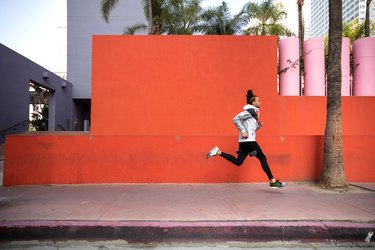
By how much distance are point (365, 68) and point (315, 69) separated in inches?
53.5

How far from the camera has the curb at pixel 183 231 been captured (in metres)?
4.07

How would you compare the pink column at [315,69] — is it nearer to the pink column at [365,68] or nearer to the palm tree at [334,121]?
the pink column at [365,68]

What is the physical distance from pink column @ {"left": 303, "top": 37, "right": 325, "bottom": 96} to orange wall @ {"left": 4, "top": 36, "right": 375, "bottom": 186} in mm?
772

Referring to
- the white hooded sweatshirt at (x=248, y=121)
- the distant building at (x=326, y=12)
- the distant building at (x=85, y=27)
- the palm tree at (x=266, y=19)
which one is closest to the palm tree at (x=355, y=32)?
the palm tree at (x=266, y=19)

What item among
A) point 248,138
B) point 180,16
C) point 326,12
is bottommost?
point 248,138

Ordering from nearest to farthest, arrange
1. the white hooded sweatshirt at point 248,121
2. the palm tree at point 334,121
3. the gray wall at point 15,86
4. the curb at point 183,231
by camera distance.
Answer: the curb at point 183,231 → the white hooded sweatshirt at point 248,121 → the palm tree at point 334,121 → the gray wall at point 15,86

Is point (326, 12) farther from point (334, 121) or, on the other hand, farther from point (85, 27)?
point (334, 121)

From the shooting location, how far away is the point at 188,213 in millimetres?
4660

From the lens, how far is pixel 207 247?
12.7ft

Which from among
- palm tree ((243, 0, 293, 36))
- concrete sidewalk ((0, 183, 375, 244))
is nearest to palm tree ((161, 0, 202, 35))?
palm tree ((243, 0, 293, 36))

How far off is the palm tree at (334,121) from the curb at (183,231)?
2344mm

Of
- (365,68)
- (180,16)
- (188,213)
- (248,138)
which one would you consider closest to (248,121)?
(248,138)

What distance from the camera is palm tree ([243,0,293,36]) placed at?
977 inches

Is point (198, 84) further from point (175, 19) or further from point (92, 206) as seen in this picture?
point (175, 19)
